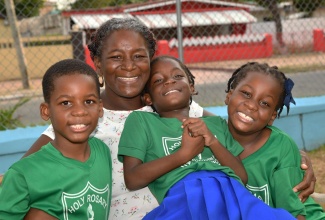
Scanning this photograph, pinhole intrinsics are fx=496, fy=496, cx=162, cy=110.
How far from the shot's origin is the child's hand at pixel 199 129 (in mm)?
2152

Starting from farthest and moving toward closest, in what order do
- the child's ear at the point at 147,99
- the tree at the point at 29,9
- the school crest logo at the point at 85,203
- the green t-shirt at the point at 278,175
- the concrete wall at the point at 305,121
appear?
1. the tree at the point at 29,9
2. the concrete wall at the point at 305,121
3. the child's ear at the point at 147,99
4. the green t-shirt at the point at 278,175
5. the school crest logo at the point at 85,203

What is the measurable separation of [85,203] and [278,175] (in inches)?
33.6

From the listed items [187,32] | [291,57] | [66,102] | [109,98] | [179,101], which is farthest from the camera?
[187,32]

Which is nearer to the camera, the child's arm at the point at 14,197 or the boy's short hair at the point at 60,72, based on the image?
the child's arm at the point at 14,197

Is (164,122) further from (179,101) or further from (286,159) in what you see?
(286,159)

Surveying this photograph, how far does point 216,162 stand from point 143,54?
2.08 ft

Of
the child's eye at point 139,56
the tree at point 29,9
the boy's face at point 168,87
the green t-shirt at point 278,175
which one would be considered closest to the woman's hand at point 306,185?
the green t-shirt at point 278,175

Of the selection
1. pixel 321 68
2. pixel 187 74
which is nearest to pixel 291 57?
pixel 321 68

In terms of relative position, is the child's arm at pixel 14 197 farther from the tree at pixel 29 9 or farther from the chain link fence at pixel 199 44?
the chain link fence at pixel 199 44

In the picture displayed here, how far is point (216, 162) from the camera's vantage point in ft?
7.31

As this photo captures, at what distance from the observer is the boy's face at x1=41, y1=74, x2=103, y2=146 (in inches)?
78.0

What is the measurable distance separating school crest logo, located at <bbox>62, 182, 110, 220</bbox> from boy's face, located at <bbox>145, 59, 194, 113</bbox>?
1.82ft

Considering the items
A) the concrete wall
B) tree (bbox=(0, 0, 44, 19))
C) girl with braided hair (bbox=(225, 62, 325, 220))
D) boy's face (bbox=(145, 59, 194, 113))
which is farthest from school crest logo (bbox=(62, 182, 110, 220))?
tree (bbox=(0, 0, 44, 19))

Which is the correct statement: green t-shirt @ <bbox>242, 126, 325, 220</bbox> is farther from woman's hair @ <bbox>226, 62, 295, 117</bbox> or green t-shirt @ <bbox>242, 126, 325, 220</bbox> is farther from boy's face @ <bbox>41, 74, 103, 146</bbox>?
boy's face @ <bbox>41, 74, 103, 146</bbox>
